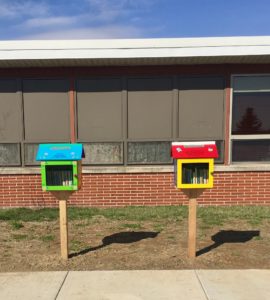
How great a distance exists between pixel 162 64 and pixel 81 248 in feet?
14.2

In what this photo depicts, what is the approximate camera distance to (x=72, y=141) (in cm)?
761

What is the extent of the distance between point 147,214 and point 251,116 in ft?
10.5

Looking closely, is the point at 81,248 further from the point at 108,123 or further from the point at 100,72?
the point at 100,72

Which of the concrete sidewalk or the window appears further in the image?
the window

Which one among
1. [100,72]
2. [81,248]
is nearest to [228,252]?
[81,248]

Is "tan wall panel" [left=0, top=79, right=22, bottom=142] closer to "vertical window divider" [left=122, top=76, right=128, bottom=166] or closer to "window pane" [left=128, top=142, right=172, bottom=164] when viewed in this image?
"vertical window divider" [left=122, top=76, right=128, bottom=166]

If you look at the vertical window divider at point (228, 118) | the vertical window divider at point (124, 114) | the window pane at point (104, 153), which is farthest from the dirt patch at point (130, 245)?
the vertical window divider at point (124, 114)

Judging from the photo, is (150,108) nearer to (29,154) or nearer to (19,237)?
(29,154)

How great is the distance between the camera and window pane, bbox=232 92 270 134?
298 inches

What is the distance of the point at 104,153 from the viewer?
7641mm

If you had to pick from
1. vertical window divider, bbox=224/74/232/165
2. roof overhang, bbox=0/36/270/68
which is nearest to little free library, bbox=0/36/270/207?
vertical window divider, bbox=224/74/232/165

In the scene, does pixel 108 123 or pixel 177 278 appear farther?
pixel 108 123

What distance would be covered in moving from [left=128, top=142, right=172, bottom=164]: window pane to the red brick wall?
32 centimetres

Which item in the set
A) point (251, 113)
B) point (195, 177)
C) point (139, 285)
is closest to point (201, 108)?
point (251, 113)
